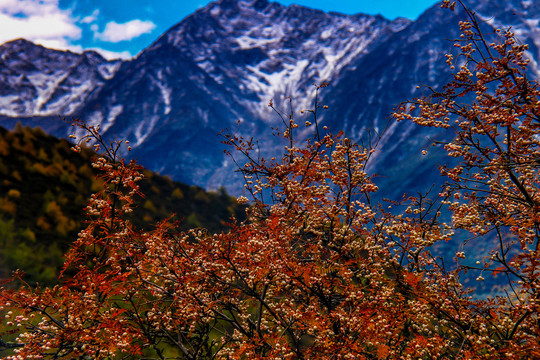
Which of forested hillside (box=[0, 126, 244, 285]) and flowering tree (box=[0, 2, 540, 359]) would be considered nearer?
flowering tree (box=[0, 2, 540, 359])

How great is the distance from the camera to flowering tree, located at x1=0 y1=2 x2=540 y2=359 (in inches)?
254

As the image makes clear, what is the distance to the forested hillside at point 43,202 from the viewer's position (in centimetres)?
1838

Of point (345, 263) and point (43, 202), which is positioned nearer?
point (345, 263)

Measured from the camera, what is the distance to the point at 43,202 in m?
25.1

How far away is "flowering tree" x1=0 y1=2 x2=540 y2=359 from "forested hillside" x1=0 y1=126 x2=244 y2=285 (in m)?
4.70

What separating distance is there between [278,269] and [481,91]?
491 cm

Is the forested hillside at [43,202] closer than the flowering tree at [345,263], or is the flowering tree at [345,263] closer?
the flowering tree at [345,263]

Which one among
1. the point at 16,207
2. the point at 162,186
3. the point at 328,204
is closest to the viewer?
the point at 328,204

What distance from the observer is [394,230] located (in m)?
7.86

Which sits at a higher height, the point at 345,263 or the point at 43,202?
the point at 43,202

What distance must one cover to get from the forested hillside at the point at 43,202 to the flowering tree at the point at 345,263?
4703 mm

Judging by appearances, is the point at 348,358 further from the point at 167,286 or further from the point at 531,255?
the point at 167,286

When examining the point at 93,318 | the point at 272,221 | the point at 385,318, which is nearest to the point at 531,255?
the point at 385,318

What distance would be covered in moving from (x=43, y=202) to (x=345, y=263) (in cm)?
2398
